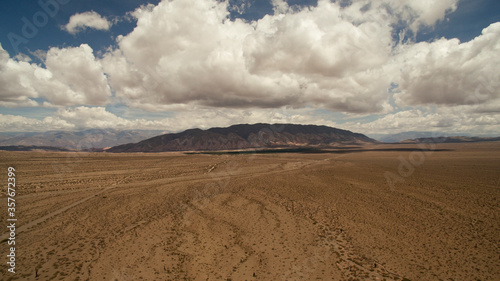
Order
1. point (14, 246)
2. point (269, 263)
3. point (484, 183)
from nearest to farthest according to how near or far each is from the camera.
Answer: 1. point (269, 263)
2. point (14, 246)
3. point (484, 183)

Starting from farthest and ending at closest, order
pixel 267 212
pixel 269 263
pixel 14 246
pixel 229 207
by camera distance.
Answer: pixel 229 207 → pixel 267 212 → pixel 14 246 → pixel 269 263

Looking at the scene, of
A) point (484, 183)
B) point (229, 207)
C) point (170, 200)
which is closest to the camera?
point (229, 207)

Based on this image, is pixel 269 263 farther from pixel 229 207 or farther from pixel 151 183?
pixel 151 183

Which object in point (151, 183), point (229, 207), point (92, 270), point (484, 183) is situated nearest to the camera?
point (92, 270)

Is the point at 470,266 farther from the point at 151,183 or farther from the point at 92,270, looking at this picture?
the point at 151,183

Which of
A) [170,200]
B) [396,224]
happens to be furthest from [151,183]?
[396,224]

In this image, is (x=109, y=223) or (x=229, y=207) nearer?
(x=109, y=223)

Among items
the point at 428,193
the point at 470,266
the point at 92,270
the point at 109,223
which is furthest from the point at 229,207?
the point at 428,193

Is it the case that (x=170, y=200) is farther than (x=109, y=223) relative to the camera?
Yes
